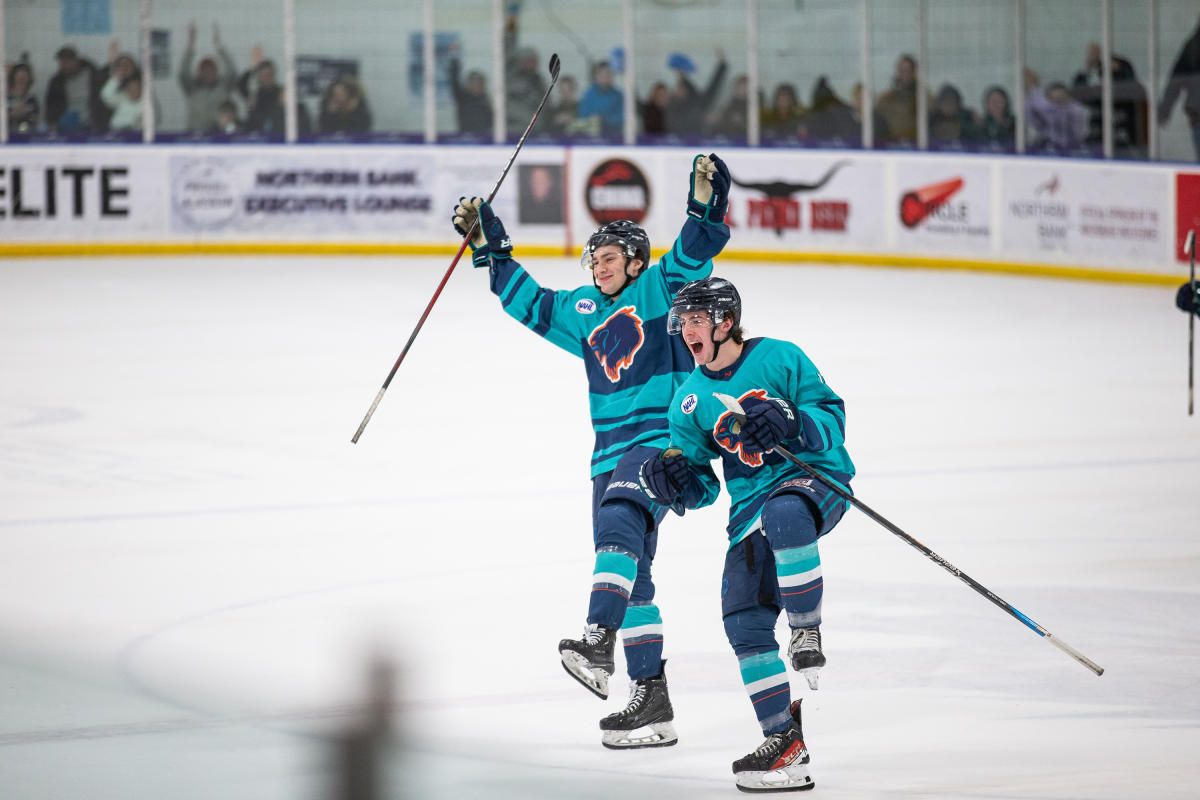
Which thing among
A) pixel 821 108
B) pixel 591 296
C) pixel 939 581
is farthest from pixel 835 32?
pixel 591 296

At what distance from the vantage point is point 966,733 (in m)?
5.06

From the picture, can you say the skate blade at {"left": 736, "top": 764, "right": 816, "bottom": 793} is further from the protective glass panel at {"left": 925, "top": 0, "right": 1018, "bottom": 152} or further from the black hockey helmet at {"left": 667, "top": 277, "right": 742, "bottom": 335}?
the protective glass panel at {"left": 925, "top": 0, "right": 1018, "bottom": 152}

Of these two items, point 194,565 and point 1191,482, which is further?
point 1191,482

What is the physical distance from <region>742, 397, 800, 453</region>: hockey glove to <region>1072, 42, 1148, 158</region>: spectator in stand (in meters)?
11.2

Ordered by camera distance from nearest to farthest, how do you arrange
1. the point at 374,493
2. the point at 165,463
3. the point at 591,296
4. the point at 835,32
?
the point at 591,296 → the point at 374,493 → the point at 165,463 → the point at 835,32

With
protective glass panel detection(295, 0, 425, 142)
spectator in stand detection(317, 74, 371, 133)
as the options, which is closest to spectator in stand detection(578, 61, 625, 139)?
protective glass panel detection(295, 0, 425, 142)

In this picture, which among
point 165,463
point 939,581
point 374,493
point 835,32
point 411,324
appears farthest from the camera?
point 835,32

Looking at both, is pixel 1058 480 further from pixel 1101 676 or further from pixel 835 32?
pixel 835 32

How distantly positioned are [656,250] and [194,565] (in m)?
9.92

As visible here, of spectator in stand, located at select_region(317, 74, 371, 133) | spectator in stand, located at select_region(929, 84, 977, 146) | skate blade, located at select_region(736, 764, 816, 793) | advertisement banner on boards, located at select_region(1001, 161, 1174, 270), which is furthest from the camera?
spectator in stand, located at select_region(317, 74, 371, 133)

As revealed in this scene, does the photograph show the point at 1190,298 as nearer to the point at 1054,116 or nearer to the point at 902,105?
the point at 1054,116

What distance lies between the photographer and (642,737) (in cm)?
504

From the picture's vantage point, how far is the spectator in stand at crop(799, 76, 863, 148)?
16578 millimetres

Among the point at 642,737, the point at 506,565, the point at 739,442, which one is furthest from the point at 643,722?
the point at 506,565
